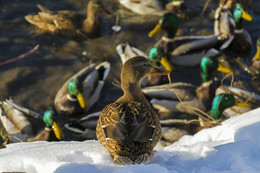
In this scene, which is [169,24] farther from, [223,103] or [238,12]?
[223,103]

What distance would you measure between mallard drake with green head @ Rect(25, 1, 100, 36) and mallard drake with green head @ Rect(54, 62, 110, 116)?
5.05 feet

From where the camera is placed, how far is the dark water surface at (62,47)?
5934 mm

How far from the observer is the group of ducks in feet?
9.34

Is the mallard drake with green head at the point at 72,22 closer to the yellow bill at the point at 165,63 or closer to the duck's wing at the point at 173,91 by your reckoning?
the yellow bill at the point at 165,63

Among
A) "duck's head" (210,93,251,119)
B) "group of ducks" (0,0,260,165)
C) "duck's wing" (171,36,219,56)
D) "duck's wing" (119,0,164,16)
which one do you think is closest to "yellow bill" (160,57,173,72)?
"group of ducks" (0,0,260,165)

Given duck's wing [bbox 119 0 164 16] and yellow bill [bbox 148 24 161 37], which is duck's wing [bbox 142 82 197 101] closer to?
yellow bill [bbox 148 24 161 37]

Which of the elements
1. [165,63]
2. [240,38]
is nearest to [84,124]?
[165,63]

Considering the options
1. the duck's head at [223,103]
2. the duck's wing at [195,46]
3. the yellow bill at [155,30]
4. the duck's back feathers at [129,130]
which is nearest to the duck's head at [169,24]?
the yellow bill at [155,30]

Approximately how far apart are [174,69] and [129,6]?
6.72 ft

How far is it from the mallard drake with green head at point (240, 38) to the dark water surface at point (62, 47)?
0.62ft

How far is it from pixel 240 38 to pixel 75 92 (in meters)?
3.31

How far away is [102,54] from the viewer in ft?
21.9

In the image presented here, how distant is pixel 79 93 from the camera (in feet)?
17.3

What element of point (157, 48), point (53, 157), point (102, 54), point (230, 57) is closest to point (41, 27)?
point (102, 54)
